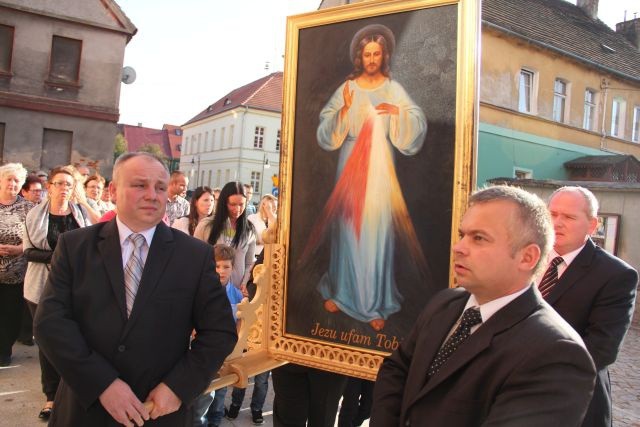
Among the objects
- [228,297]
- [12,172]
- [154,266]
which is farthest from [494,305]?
[12,172]

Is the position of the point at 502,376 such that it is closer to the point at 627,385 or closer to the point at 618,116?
the point at 627,385

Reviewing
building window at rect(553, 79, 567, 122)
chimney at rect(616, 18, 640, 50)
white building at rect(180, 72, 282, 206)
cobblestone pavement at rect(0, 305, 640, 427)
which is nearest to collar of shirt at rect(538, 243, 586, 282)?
Answer: cobblestone pavement at rect(0, 305, 640, 427)

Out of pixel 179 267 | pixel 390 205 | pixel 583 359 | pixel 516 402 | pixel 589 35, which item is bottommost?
pixel 516 402

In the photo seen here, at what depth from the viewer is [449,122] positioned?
2484 millimetres

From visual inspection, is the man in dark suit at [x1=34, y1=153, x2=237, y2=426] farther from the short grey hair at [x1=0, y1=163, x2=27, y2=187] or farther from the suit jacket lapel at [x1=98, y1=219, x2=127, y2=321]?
the short grey hair at [x1=0, y1=163, x2=27, y2=187]

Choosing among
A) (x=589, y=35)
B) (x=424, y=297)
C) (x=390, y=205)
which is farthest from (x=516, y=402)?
(x=589, y=35)

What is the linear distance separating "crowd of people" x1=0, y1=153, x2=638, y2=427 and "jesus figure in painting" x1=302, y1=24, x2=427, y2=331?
490 millimetres

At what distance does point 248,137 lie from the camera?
139 ft

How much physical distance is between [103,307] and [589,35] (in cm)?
2457

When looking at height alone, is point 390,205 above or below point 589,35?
below

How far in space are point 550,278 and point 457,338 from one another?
1207mm

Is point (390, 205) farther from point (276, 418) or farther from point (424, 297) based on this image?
point (276, 418)

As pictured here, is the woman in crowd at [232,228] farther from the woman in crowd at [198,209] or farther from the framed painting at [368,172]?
the framed painting at [368,172]

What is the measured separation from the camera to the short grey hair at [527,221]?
1.67m
